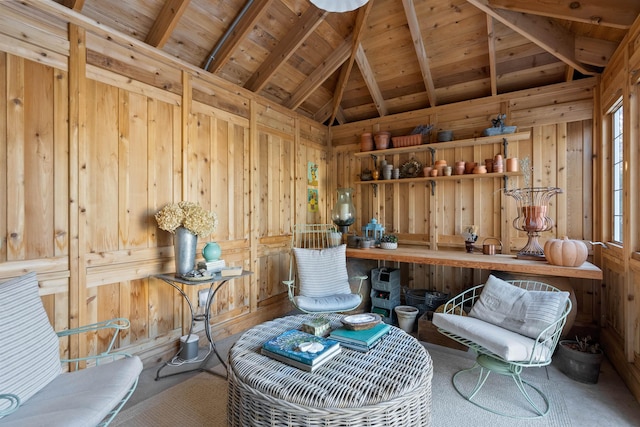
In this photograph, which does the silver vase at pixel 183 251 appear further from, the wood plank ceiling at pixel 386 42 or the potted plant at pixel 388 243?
the potted plant at pixel 388 243

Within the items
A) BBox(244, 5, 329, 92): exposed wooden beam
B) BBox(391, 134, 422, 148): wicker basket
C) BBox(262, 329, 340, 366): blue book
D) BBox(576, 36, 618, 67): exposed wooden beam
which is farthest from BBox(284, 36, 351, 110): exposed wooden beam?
BBox(262, 329, 340, 366): blue book

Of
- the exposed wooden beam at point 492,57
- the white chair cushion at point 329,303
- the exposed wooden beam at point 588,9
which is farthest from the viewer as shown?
the exposed wooden beam at point 492,57

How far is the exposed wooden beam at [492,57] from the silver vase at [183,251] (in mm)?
3425

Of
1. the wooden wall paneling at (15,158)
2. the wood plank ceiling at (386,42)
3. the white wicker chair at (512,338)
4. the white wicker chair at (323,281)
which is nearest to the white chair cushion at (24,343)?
the wooden wall paneling at (15,158)

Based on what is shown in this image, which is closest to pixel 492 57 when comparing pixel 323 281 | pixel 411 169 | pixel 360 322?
pixel 411 169

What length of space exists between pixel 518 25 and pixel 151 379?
4.34 metres

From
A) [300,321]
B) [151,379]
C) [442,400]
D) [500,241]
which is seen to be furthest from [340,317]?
[500,241]

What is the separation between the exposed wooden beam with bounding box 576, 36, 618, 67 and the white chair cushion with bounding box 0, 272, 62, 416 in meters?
4.74

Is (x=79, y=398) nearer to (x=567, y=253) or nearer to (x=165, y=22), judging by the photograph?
(x=165, y=22)

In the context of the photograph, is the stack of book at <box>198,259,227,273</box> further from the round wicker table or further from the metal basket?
the metal basket

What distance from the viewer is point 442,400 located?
219 cm

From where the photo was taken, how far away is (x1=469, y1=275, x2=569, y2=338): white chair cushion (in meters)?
2.14

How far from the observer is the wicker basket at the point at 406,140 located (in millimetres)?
4055

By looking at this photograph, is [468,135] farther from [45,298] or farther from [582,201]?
[45,298]
